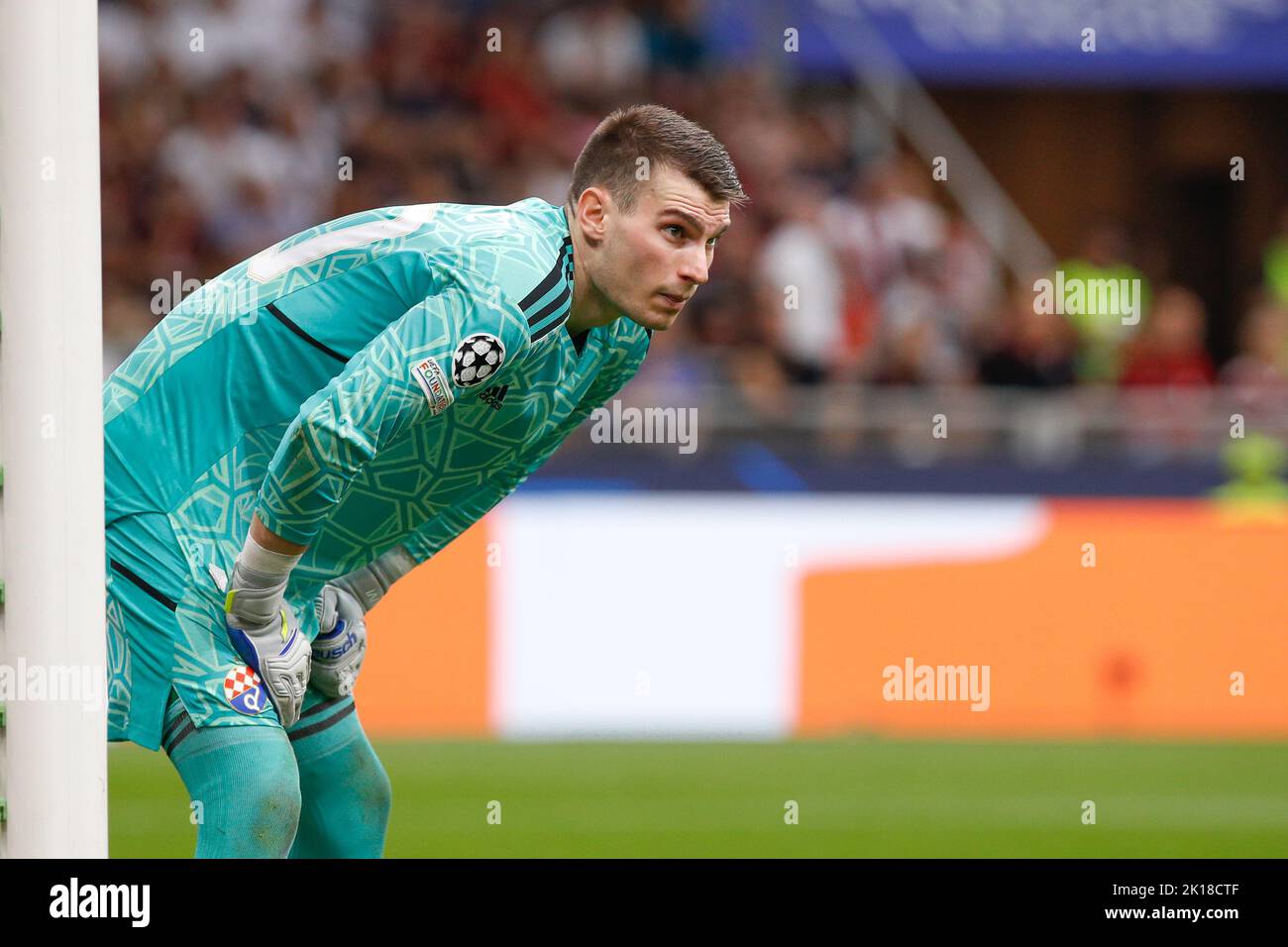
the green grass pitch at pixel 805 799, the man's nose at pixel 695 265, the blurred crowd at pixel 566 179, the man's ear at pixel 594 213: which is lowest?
the green grass pitch at pixel 805 799

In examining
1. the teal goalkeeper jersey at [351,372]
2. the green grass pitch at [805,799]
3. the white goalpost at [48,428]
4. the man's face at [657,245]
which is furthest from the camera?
the green grass pitch at [805,799]

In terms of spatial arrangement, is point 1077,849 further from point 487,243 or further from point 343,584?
point 487,243

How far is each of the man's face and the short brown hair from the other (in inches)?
0.9

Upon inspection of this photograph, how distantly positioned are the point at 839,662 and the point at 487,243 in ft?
24.6

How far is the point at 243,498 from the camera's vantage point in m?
4.34

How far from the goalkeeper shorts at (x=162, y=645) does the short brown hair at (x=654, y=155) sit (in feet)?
4.02

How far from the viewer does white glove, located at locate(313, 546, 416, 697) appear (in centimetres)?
475

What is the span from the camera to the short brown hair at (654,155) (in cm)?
433

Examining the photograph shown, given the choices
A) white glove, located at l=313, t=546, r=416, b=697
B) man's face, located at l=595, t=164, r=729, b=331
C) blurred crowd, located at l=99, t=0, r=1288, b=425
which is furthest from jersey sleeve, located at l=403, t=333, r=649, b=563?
blurred crowd, located at l=99, t=0, r=1288, b=425

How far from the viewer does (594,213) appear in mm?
4395

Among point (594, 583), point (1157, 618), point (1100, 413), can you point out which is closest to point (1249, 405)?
point (1100, 413)

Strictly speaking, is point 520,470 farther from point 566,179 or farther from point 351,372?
point 566,179

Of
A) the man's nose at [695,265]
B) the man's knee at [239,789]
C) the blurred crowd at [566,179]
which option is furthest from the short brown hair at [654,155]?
the blurred crowd at [566,179]

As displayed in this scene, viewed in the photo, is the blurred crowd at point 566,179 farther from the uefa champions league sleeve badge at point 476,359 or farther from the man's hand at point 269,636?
the uefa champions league sleeve badge at point 476,359
